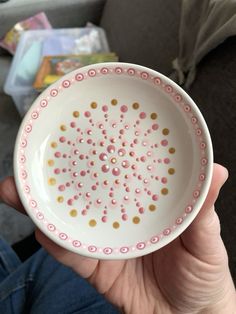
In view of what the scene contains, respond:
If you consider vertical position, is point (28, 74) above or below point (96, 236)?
below

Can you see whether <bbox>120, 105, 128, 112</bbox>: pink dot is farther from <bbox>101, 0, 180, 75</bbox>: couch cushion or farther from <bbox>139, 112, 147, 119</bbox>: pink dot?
Result: <bbox>101, 0, 180, 75</bbox>: couch cushion

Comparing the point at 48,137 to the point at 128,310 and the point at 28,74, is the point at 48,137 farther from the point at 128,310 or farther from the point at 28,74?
the point at 28,74

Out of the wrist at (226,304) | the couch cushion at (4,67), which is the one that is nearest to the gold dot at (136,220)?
the wrist at (226,304)

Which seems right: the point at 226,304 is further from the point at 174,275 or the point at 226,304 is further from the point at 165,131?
the point at 165,131

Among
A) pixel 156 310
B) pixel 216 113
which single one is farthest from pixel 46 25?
pixel 156 310

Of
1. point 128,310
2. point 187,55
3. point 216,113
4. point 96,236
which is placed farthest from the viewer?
point 187,55

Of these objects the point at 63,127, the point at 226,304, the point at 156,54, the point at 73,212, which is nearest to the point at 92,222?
the point at 73,212
